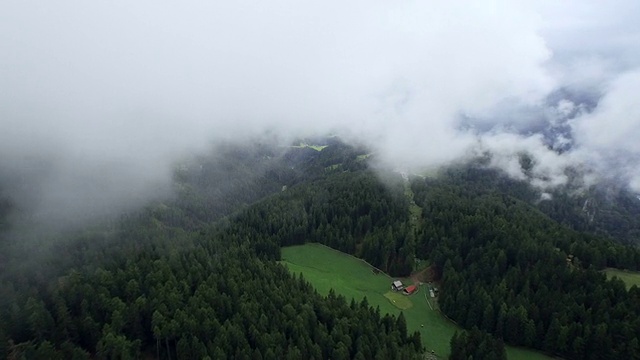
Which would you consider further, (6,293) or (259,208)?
(259,208)

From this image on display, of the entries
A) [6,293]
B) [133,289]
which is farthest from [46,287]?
[133,289]

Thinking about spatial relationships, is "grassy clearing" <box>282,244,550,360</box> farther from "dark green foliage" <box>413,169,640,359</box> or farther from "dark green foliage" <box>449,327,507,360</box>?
"dark green foliage" <box>449,327,507,360</box>

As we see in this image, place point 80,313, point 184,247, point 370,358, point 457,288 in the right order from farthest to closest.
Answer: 1. point 184,247
2. point 457,288
3. point 80,313
4. point 370,358

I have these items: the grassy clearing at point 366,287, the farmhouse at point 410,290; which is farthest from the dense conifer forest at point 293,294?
the farmhouse at point 410,290

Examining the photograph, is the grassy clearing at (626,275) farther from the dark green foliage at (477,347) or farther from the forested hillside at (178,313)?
the forested hillside at (178,313)

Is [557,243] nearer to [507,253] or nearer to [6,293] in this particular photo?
[507,253]

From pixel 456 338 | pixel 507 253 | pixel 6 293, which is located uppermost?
pixel 507 253

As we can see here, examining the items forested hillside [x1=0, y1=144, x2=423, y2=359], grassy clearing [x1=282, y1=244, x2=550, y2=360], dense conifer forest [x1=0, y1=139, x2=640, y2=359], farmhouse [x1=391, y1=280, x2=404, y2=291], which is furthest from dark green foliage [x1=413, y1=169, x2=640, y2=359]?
forested hillside [x1=0, y1=144, x2=423, y2=359]
